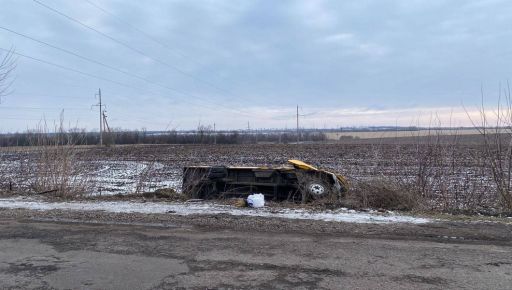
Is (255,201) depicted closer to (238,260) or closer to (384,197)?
(384,197)

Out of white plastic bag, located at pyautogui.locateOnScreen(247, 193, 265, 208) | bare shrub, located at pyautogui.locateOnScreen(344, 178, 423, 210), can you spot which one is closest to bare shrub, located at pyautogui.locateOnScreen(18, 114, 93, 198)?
white plastic bag, located at pyautogui.locateOnScreen(247, 193, 265, 208)

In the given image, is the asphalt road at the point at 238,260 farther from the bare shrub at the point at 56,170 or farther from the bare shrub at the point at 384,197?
the bare shrub at the point at 56,170

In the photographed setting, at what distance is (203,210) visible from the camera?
10.3m

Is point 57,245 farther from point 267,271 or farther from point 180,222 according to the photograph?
point 267,271

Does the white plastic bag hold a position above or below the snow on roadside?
above

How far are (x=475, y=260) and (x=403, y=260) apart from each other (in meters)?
0.97

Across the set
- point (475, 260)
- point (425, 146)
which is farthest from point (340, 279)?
point (425, 146)

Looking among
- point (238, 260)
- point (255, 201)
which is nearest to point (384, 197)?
point (255, 201)

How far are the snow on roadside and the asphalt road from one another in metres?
1.71

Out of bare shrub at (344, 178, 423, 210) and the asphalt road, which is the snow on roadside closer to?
bare shrub at (344, 178, 423, 210)

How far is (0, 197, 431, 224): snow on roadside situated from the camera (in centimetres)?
928

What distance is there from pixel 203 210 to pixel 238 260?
4338 millimetres

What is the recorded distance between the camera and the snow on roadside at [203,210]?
9.28 metres

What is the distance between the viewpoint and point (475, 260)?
6.05 m
